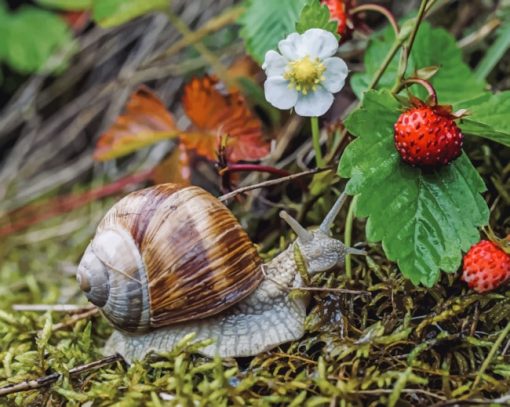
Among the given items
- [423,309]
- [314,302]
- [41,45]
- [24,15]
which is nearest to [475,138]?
[423,309]

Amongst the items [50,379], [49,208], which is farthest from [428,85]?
[49,208]

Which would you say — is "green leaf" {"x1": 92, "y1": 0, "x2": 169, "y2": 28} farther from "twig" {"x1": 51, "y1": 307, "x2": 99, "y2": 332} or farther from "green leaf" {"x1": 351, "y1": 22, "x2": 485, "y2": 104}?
"twig" {"x1": 51, "y1": 307, "x2": 99, "y2": 332}

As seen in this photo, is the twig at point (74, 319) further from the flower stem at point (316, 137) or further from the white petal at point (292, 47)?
the white petal at point (292, 47)

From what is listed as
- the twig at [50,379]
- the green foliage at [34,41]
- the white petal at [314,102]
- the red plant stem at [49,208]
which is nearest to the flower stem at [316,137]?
the white petal at [314,102]

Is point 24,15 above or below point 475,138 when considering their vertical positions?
above

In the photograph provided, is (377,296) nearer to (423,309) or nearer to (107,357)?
(423,309)

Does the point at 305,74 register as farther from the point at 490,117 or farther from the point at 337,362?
the point at 337,362

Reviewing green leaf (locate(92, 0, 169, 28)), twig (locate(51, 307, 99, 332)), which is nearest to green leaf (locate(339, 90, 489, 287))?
twig (locate(51, 307, 99, 332))
